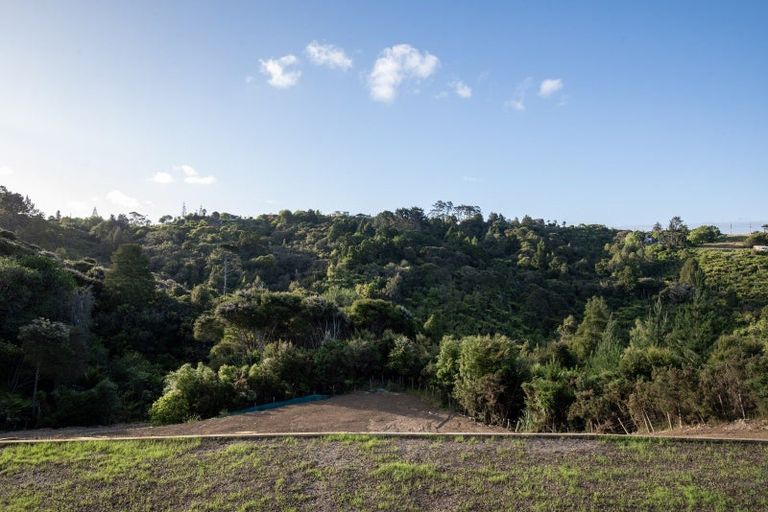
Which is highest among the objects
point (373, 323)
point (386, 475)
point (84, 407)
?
point (386, 475)

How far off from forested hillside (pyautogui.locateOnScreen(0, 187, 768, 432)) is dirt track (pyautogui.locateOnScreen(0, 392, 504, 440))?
0.82m

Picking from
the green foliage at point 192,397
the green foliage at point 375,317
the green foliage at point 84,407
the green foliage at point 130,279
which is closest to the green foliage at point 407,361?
the green foliage at point 192,397

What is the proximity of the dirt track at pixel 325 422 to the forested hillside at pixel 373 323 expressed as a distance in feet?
2.68

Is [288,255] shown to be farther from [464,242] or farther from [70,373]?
[70,373]

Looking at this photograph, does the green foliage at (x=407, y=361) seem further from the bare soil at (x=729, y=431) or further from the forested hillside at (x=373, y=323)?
the bare soil at (x=729, y=431)

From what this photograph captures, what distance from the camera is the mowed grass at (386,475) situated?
530cm

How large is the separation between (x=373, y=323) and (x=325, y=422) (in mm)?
10805

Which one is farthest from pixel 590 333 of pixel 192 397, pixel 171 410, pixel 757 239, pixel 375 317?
pixel 757 239

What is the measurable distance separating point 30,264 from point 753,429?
823 inches

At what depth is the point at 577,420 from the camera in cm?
935

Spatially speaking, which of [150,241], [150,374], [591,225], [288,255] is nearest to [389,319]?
[150,374]

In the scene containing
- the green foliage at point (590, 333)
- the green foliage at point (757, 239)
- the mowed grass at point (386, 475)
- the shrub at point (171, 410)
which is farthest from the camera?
the green foliage at point (757, 239)

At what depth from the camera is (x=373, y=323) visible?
21625mm

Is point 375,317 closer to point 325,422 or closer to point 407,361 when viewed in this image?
point 407,361
